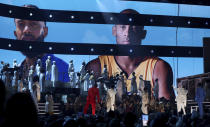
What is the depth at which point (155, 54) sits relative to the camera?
22.5 m

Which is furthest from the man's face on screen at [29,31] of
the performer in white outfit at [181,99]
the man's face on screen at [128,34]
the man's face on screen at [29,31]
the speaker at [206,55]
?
the performer in white outfit at [181,99]

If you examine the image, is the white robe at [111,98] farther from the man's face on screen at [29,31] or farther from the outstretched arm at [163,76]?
the man's face on screen at [29,31]

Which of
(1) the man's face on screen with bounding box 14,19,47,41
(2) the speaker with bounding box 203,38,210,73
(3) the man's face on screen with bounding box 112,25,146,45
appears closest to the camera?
(2) the speaker with bounding box 203,38,210,73

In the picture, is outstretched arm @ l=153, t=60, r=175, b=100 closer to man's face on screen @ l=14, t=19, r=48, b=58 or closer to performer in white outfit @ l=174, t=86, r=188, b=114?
man's face on screen @ l=14, t=19, r=48, b=58

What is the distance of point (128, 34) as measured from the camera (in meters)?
24.9

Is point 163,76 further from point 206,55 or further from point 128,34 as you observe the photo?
point 206,55

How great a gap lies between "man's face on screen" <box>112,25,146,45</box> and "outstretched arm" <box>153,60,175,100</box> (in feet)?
7.19

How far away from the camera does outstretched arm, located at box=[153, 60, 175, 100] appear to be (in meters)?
24.0

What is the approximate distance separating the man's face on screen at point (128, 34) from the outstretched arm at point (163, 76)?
2.19 m

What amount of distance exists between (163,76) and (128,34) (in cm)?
375

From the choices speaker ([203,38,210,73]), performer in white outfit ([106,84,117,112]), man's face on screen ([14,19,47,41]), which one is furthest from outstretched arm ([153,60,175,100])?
performer in white outfit ([106,84,117,112])

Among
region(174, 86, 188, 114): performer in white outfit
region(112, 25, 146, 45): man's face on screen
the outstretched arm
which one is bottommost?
region(174, 86, 188, 114): performer in white outfit

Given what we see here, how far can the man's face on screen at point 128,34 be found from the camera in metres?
24.7

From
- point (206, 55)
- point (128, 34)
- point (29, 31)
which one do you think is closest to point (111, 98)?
point (206, 55)
